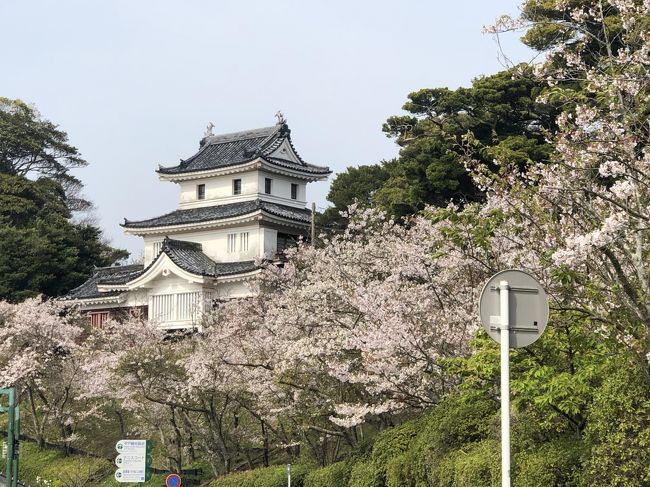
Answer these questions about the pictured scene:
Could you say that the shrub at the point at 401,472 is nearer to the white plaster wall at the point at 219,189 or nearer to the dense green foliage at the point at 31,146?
the white plaster wall at the point at 219,189

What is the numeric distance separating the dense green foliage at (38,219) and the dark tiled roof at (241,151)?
8.47m

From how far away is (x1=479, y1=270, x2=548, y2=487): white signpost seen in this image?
805cm

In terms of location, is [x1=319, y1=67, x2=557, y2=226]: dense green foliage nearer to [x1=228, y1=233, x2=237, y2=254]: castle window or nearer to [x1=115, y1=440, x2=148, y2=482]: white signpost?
[x1=228, y1=233, x2=237, y2=254]: castle window

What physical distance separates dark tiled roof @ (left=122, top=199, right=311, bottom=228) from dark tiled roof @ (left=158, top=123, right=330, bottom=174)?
2.00 metres

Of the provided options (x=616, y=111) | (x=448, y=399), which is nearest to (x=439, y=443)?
(x=448, y=399)

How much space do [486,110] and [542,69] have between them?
67.4ft

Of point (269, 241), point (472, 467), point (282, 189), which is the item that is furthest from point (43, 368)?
point (472, 467)

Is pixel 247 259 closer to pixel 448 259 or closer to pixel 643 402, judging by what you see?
pixel 448 259

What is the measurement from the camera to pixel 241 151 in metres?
47.2

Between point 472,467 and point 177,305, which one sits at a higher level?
point 177,305

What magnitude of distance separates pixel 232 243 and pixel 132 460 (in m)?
23.0

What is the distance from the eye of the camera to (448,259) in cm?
1750

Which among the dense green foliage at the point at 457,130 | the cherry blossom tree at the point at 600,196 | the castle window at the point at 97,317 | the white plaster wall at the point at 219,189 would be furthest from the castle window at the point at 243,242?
the cherry blossom tree at the point at 600,196

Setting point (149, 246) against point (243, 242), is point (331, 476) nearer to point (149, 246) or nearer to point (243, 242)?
point (243, 242)
